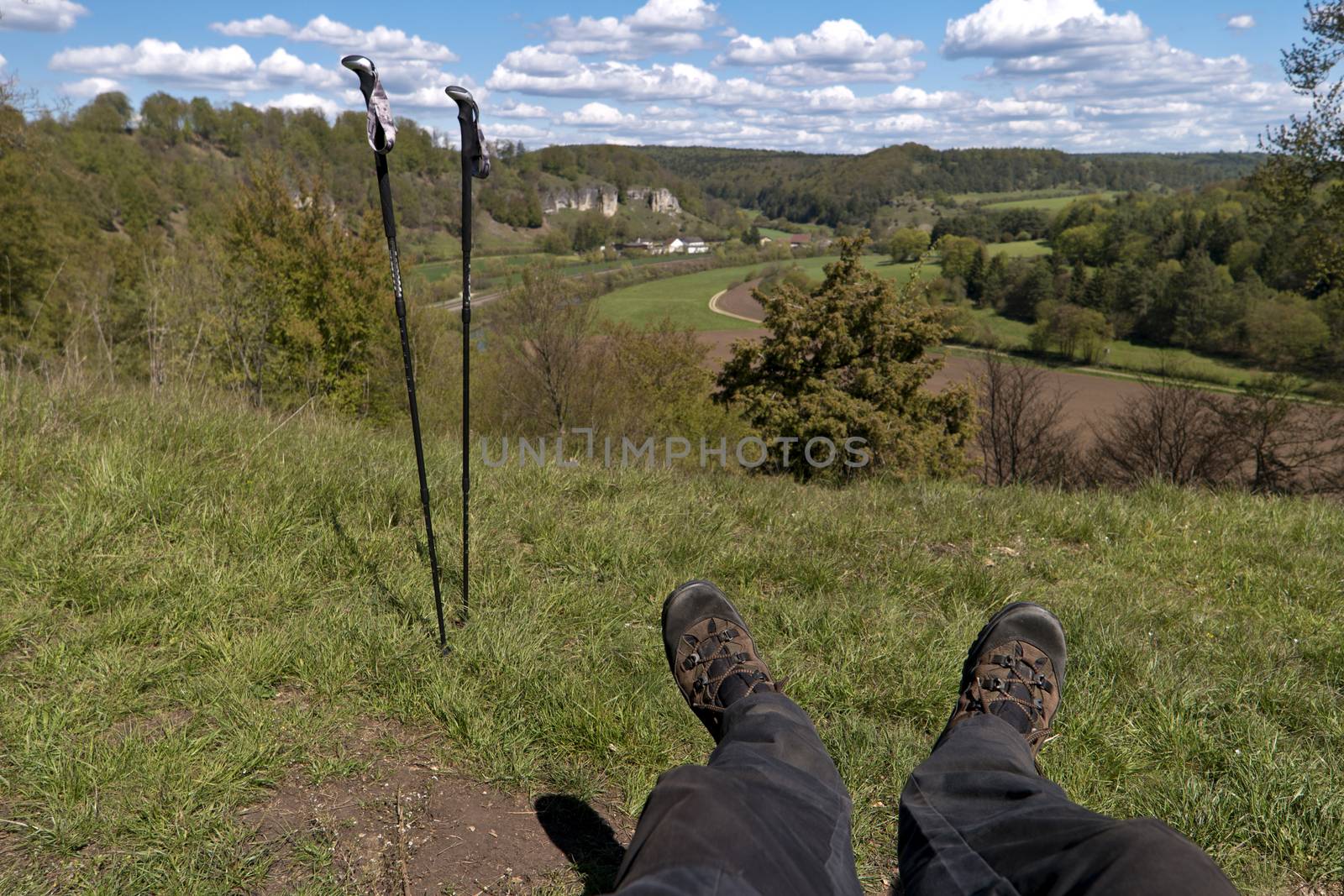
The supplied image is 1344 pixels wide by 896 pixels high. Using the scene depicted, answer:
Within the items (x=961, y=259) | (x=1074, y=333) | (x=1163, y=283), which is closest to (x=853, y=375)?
(x=1074, y=333)

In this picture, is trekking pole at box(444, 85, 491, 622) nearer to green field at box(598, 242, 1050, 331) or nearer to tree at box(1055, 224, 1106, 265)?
green field at box(598, 242, 1050, 331)

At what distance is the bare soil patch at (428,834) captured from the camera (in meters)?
2.10

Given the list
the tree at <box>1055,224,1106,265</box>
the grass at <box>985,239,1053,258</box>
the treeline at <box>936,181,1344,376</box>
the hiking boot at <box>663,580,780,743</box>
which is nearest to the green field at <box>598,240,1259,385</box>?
the grass at <box>985,239,1053,258</box>

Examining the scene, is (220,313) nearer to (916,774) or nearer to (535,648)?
(535,648)

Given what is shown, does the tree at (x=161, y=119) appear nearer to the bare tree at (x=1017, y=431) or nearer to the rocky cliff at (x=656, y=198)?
the rocky cliff at (x=656, y=198)

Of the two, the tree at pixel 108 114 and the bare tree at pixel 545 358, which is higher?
the tree at pixel 108 114

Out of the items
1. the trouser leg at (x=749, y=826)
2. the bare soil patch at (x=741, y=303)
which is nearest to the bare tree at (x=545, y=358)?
the trouser leg at (x=749, y=826)

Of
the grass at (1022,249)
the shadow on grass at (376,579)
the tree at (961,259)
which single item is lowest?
the shadow on grass at (376,579)

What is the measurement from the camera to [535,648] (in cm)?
308

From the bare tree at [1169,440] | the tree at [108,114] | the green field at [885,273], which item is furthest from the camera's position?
the tree at [108,114]

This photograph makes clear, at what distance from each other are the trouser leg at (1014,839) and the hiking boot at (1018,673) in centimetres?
20

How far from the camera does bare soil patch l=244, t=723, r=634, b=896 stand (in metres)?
2.10

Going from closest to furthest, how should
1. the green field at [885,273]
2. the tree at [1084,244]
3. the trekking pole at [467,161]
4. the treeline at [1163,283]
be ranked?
the trekking pole at [467,161], the green field at [885,273], the treeline at [1163,283], the tree at [1084,244]

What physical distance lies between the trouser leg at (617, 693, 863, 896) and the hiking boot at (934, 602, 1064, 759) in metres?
0.60
